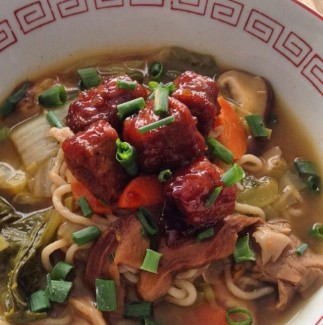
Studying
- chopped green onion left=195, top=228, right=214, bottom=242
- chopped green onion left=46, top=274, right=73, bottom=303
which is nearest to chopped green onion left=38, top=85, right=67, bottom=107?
chopped green onion left=46, top=274, right=73, bottom=303

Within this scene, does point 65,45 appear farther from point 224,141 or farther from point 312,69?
point 312,69

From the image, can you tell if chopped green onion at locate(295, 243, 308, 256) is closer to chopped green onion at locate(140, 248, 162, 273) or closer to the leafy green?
chopped green onion at locate(140, 248, 162, 273)

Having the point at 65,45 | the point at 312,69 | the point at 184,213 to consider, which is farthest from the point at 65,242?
the point at 312,69

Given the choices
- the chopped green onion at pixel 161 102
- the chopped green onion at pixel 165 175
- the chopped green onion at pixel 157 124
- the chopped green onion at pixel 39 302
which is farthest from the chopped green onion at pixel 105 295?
the chopped green onion at pixel 161 102

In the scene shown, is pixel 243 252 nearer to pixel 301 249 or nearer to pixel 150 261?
pixel 301 249

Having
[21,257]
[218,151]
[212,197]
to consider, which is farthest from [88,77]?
[212,197]

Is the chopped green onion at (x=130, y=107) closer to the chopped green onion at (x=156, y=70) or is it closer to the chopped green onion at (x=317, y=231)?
the chopped green onion at (x=156, y=70)
